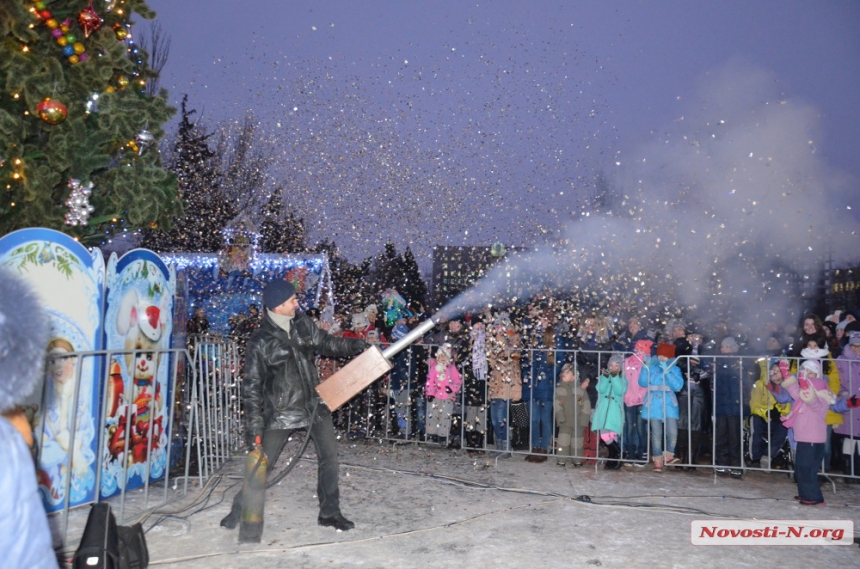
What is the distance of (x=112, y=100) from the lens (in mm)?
6887

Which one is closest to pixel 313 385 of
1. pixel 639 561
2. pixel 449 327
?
pixel 639 561

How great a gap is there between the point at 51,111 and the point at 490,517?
18.9ft

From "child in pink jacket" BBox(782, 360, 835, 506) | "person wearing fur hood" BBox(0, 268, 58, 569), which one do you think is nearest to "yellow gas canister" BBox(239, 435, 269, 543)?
"person wearing fur hood" BBox(0, 268, 58, 569)

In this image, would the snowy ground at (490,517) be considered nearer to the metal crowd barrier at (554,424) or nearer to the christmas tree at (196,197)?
the metal crowd barrier at (554,424)

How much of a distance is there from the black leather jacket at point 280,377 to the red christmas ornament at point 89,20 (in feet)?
13.2

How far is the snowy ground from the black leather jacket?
103 centimetres

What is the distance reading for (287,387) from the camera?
5.57 metres

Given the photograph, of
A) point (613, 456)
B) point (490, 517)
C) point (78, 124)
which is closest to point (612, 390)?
point (613, 456)

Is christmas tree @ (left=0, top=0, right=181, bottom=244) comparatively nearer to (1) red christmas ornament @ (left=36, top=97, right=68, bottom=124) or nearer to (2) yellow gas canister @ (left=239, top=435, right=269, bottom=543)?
(1) red christmas ornament @ (left=36, top=97, right=68, bottom=124)

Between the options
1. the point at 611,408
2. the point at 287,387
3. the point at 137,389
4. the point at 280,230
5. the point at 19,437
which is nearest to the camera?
the point at 19,437

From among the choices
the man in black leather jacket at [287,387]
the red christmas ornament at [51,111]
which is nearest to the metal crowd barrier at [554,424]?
the man in black leather jacket at [287,387]

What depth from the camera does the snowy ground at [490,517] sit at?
5.04 m

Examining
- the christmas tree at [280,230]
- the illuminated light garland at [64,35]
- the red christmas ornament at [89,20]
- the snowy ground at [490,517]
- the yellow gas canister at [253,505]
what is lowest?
the snowy ground at [490,517]

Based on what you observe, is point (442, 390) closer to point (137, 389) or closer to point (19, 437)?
point (137, 389)
